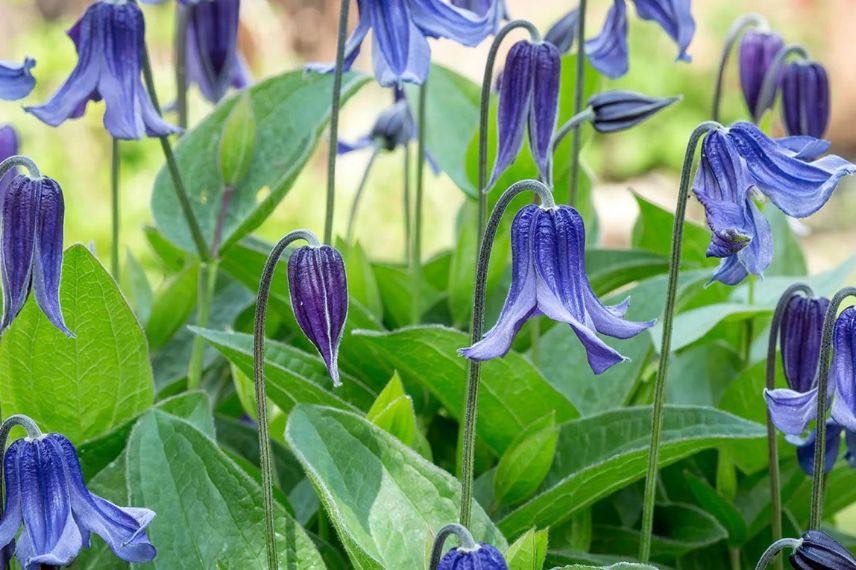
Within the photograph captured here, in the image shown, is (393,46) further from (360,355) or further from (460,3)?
(360,355)

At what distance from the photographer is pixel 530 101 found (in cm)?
146

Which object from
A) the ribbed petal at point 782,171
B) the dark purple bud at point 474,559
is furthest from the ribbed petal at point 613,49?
the dark purple bud at point 474,559

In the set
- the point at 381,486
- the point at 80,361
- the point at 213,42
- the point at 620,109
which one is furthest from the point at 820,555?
the point at 213,42

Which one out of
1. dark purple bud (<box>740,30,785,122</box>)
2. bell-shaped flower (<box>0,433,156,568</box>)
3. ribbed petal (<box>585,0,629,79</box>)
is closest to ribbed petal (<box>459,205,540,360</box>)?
bell-shaped flower (<box>0,433,156,568</box>)

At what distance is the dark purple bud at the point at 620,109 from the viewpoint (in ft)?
5.04

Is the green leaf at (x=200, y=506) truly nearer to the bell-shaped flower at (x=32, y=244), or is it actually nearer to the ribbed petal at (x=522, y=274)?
the bell-shaped flower at (x=32, y=244)

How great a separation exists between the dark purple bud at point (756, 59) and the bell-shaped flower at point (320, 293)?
0.98 metres

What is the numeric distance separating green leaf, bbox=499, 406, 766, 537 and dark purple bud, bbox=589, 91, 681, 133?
36 centimetres

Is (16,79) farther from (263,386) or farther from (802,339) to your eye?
(802,339)

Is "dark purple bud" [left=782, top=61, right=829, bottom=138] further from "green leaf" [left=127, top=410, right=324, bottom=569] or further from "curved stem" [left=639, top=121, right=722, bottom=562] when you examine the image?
"green leaf" [left=127, top=410, right=324, bottom=569]

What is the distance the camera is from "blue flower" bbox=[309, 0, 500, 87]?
1368 millimetres

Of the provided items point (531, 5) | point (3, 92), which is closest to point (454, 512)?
point (3, 92)

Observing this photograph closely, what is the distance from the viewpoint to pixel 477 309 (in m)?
1.16

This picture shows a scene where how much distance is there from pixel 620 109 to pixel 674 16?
151mm
